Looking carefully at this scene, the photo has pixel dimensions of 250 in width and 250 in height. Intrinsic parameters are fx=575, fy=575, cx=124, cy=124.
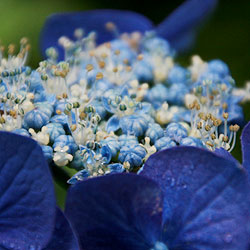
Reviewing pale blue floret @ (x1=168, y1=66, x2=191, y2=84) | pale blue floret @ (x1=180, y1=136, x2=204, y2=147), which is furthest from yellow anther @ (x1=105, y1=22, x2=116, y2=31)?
pale blue floret @ (x1=180, y1=136, x2=204, y2=147)

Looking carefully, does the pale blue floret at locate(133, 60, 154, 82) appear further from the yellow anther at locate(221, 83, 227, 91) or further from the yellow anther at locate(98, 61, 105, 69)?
the yellow anther at locate(221, 83, 227, 91)

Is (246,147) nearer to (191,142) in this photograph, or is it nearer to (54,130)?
(191,142)

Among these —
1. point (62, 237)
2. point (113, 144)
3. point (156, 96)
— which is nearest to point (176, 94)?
point (156, 96)

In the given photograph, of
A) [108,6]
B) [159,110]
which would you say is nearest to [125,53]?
[159,110]

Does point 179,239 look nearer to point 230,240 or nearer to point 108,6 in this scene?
point 230,240

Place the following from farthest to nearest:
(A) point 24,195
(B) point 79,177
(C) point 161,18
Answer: (C) point 161,18 → (B) point 79,177 → (A) point 24,195
